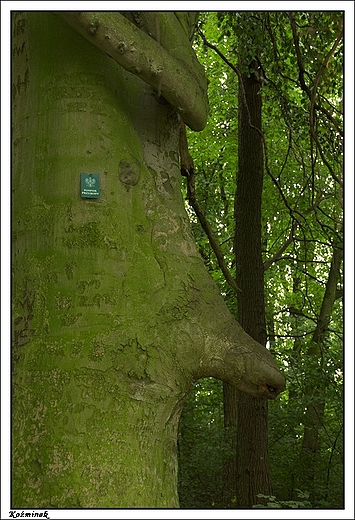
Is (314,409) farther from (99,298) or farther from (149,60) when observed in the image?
(149,60)

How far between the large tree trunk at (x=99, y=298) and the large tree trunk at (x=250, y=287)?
4099mm

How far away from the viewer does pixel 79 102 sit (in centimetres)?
381

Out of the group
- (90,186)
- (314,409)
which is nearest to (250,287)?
(314,409)

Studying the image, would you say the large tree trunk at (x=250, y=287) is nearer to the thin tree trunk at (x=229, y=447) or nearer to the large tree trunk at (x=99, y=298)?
the thin tree trunk at (x=229, y=447)

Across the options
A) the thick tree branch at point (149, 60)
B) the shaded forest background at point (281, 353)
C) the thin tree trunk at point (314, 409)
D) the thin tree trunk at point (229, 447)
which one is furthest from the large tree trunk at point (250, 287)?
the thick tree branch at point (149, 60)

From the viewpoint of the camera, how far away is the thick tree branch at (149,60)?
352 centimetres

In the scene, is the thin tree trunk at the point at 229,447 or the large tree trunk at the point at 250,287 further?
the thin tree trunk at the point at 229,447

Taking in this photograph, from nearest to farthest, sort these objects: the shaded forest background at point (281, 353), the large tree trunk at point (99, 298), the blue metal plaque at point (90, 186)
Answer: the large tree trunk at point (99, 298) → the blue metal plaque at point (90, 186) → the shaded forest background at point (281, 353)

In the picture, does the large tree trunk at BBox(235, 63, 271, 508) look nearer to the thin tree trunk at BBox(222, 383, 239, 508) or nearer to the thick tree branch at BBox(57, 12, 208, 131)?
the thin tree trunk at BBox(222, 383, 239, 508)

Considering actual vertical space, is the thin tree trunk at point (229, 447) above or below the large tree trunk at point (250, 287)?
below

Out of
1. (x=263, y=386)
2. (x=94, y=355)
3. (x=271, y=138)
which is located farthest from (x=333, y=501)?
(x=94, y=355)

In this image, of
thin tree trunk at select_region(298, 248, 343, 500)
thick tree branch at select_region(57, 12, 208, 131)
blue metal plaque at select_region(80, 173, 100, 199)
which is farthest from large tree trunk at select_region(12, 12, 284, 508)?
thin tree trunk at select_region(298, 248, 343, 500)

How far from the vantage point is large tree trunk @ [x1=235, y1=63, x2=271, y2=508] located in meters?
8.00

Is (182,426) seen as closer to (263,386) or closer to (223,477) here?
(223,477)
